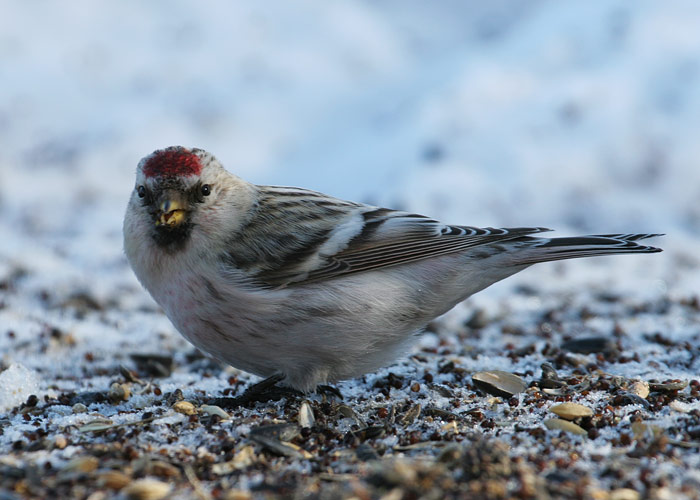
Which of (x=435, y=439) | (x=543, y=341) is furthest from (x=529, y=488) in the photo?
(x=543, y=341)

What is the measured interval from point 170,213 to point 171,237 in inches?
3.5

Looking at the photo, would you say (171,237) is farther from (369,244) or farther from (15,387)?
(15,387)

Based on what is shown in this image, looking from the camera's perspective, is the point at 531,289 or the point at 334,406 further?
the point at 531,289

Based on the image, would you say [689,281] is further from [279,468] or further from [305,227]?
[279,468]

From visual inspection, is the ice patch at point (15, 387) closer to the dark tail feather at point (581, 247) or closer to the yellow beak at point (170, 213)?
the yellow beak at point (170, 213)

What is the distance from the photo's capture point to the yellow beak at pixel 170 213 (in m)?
2.56

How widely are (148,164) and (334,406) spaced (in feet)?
3.78

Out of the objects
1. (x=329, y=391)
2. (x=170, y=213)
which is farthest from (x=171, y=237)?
(x=329, y=391)

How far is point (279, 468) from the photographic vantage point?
1.98m

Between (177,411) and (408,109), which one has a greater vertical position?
(408,109)

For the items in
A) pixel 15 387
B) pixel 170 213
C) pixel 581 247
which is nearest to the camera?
pixel 170 213

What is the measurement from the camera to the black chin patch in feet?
8.50

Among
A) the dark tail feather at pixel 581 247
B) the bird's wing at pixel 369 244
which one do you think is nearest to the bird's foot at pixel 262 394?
the bird's wing at pixel 369 244

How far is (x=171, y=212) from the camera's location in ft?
8.47
